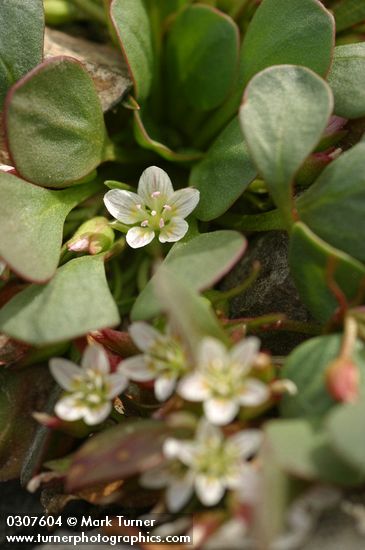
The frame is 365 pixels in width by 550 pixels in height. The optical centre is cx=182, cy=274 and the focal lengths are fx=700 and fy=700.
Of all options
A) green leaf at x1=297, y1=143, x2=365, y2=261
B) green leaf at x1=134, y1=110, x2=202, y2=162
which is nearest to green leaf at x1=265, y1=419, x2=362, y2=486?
green leaf at x1=297, y1=143, x2=365, y2=261

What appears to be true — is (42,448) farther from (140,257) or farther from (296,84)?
(296,84)

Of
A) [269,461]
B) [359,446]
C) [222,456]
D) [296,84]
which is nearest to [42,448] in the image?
[222,456]

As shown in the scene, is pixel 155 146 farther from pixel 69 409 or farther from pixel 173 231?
pixel 69 409

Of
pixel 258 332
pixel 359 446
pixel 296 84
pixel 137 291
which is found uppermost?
pixel 296 84

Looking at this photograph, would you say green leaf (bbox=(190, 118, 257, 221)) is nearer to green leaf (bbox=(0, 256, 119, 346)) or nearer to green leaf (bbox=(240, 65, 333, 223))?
green leaf (bbox=(240, 65, 333, 223))

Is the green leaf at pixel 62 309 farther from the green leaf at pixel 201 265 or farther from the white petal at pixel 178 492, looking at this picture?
the white petal at pixel 178 492
